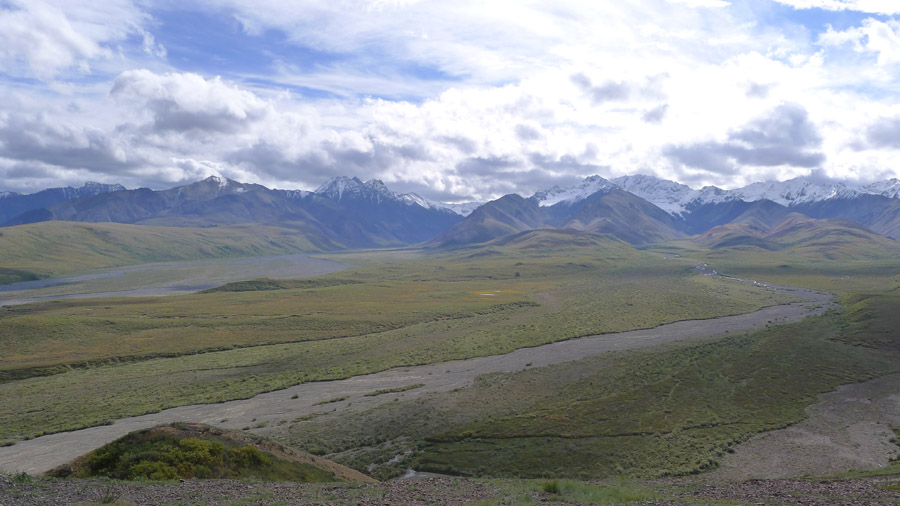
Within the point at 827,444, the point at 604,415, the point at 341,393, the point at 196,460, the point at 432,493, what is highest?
the point at 196,460

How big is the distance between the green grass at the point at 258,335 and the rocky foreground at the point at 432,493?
29.5m

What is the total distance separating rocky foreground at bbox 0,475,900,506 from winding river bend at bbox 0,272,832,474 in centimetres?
1318

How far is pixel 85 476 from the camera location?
25.1 metres

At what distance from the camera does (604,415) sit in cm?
4406

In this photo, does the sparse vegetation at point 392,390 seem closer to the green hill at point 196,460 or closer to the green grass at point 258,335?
the green grass at point 258,335

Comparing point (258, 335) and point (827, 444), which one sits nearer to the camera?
point (827, 444)

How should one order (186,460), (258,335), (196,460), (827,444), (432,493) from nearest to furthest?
(432,493) → (186,460) → (196,460) → (827,444) → (258,335)

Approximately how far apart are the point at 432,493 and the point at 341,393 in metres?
32.3

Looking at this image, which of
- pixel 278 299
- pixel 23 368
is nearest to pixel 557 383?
pixel 23 368

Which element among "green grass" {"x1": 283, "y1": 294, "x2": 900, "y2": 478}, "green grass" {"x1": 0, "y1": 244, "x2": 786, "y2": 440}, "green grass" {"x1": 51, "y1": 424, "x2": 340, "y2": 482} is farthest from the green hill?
"green grass" {"x1": 0, "y1": 244, "x2": 786, "y2": 440}

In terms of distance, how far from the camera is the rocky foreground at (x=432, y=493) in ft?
67.1

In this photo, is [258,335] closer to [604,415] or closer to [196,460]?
[604,415]

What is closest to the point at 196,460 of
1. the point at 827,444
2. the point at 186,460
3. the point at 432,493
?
the point at 186,460

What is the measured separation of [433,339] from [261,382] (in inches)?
1242
